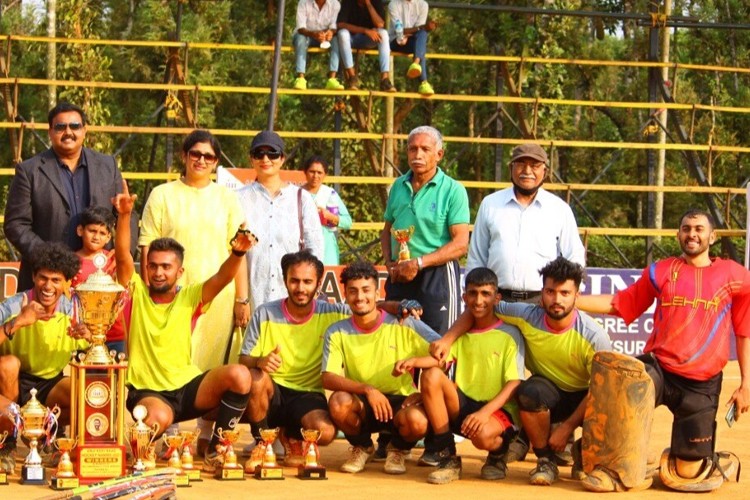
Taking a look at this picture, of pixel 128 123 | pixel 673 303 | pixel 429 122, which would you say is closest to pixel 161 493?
pixel 673 303

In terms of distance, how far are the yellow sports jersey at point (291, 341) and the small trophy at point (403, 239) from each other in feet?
1.59

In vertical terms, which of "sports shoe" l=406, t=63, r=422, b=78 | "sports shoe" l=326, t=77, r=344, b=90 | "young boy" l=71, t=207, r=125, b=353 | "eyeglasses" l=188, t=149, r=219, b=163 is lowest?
"young boy" l=71, t=207, r=125, b=353

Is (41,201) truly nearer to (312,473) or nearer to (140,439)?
(140,439)

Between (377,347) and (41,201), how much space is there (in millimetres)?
2058

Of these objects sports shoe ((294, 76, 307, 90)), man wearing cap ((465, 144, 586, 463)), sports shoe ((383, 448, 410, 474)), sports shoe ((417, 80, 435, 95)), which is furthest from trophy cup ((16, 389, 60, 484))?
sports shoe ((417, 80, 435, 95))

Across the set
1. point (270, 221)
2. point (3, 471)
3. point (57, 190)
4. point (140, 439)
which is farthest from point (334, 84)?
point (3, 471)

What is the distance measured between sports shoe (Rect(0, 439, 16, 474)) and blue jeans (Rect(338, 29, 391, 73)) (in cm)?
927

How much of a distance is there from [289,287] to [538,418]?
1.53 meters

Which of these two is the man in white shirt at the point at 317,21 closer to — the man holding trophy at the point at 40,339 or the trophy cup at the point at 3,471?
the man holding trophy at the point at 40,339

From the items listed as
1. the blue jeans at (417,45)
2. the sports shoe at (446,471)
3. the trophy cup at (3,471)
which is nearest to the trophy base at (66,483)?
the trophy cup at (3,471)

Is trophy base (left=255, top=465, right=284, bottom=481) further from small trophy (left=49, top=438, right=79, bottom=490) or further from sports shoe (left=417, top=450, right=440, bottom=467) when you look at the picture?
small trophy (left=49, top=438, right=79, bottom=490)

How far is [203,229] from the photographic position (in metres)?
8.57

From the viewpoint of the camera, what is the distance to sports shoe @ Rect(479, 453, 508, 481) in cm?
812

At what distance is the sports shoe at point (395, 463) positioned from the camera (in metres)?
8.18
